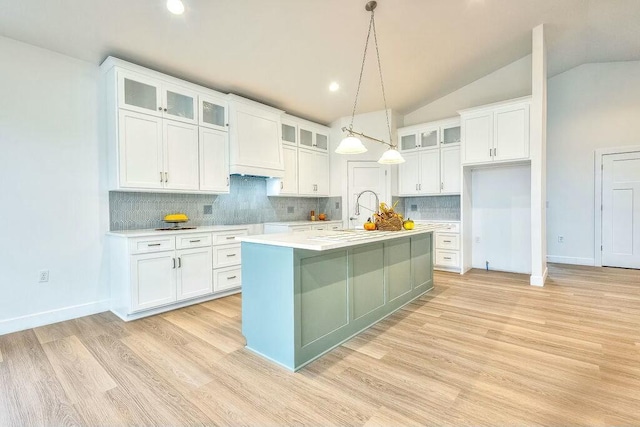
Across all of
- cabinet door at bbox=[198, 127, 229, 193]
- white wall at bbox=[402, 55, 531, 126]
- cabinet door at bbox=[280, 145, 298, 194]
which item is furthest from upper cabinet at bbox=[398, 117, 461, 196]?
cabinet door at bbox=[198, 127, 229, 193]

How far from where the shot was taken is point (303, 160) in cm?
551

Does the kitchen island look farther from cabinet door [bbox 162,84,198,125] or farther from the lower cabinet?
cabinet door [bbox 162,84,198,125]

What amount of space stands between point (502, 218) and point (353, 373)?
4412 millimetres

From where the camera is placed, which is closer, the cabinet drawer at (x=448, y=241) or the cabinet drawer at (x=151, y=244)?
the cabinet drawer at (x=151, y=244)

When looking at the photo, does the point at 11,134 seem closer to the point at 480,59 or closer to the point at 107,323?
the point at 107,323

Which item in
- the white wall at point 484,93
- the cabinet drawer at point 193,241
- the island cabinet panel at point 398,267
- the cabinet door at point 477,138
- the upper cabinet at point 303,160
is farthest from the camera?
the upper cabinet at point 303,160

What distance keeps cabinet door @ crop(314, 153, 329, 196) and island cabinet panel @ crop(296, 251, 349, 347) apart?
11.0ft

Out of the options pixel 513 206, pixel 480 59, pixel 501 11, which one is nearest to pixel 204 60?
pixel 501 11

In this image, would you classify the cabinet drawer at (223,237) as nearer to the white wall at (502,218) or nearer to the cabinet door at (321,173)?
the cabinet door at (321,173)

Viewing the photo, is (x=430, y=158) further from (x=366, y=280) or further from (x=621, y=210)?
(x=366, y=280)

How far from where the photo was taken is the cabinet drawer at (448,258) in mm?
5188

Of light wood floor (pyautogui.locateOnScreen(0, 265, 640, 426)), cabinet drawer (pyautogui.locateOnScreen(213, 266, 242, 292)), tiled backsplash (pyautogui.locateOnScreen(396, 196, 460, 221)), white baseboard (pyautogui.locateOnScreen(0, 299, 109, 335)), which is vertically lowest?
light wood floor (pyautogui.locateOnScreen(0, 265, 640, 426))

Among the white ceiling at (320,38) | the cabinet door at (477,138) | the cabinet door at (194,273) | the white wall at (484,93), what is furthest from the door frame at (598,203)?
the cabinet door at (194,273)

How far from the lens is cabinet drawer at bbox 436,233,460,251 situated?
516cm
